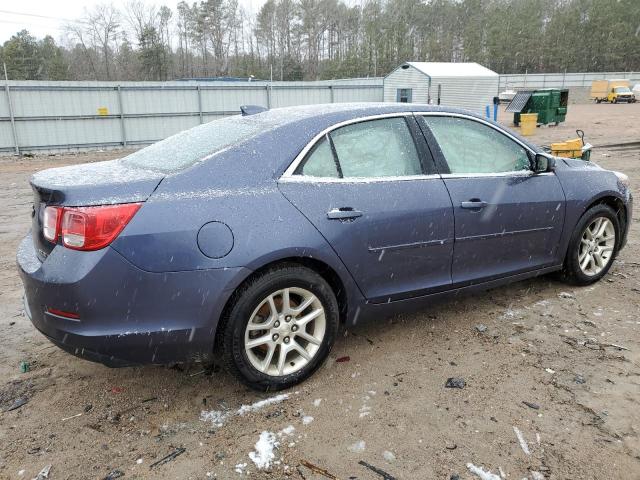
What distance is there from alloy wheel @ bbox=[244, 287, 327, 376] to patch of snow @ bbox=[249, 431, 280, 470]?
39cm

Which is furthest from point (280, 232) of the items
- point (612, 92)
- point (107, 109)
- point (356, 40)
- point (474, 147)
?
point (356, 40)

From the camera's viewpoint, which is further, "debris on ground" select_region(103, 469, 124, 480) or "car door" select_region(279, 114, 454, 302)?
"car door" select_region(279, 114, 454, 302)

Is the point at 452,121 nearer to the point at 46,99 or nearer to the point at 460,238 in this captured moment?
the point at 460,238

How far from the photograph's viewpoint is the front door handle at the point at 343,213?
9.81 ft

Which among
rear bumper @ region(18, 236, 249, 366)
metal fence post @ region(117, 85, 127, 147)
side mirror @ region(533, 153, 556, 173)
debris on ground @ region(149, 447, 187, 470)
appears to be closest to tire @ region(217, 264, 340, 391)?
rear bumper @ region(18, 236, 249, 366)

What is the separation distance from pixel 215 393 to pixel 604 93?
175 feet

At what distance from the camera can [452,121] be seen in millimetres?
3711

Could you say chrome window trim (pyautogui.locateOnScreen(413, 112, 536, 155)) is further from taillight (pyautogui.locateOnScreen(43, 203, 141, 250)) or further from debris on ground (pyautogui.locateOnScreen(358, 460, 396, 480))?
debris on ground (pyautogui.locateOnScreen(358, 460, 396, 480))

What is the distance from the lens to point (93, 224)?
2482 mm

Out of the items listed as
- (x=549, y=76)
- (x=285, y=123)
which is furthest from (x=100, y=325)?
(x=549, y=76)

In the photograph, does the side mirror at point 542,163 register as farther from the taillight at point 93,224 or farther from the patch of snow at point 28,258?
the patch of snow at point 28,258

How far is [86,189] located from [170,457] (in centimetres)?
134

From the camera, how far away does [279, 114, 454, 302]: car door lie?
3.01 m

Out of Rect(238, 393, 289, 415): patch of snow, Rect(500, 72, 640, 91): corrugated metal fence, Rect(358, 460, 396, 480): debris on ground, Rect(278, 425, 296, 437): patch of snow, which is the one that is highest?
Rect(500, 72, 640, 91): corrugated metal fence
